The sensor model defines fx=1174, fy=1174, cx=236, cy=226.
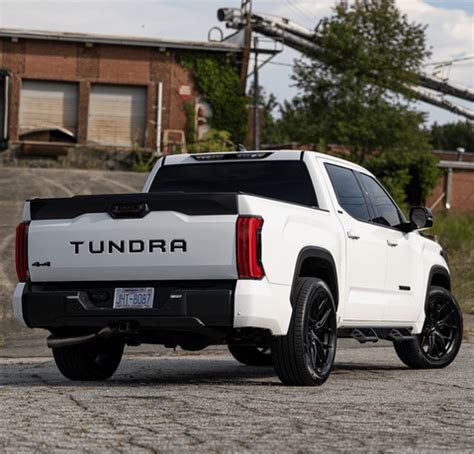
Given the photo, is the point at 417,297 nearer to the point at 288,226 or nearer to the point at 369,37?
the point at 288,226

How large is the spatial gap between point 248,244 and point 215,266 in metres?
0.31

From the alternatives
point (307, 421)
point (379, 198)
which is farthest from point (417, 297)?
point (307, 421)

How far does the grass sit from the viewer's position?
2238cm

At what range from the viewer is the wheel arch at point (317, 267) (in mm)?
9141

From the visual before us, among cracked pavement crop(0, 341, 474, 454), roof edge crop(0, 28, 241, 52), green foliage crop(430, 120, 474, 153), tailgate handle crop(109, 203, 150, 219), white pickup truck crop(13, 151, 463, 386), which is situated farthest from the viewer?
green foliage crop(430, 120, 474, 153)

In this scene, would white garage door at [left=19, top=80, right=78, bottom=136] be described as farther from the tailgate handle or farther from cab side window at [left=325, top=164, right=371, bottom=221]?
the tailgate handle

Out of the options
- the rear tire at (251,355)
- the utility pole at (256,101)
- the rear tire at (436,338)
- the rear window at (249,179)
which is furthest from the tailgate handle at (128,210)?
the utility pole at (256,101)

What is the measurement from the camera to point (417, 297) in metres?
11.6

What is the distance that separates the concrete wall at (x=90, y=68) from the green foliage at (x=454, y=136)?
68737mm

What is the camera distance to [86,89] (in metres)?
49.2

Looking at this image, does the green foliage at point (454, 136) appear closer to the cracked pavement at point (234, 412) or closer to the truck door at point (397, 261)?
the truck door at point (397, 261)

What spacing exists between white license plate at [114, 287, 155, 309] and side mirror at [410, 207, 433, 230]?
3.54 m

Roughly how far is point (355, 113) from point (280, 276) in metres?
40.5

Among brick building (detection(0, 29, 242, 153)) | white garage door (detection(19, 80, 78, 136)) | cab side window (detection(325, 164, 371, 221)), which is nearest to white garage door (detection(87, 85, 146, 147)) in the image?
brick building (detection(0, 29, 242, 153))
